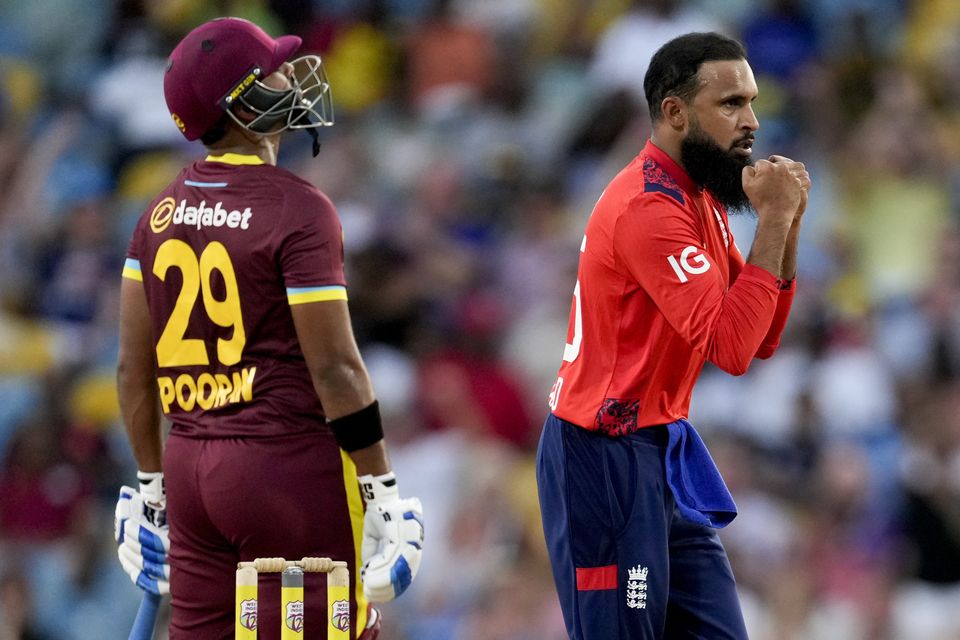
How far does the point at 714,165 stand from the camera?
4469 mm

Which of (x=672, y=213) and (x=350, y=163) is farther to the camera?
(x=350, y=163)

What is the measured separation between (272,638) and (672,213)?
1.65m

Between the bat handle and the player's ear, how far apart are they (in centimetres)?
215

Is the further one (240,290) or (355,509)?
(355,509)

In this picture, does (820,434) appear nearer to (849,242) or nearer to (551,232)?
(849,242)

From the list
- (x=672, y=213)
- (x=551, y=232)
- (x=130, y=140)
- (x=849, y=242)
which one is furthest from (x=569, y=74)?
(x=672, y=213)

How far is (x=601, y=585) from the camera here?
14.3ft

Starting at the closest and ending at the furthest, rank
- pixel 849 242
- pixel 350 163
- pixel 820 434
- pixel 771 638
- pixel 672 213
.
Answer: pixel 672 213, pixel 771 638, pixel 820 434, pixel 849 242, pixel 350 163

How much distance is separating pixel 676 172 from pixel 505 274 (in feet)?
16.0

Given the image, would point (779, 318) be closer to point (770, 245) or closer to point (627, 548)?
point (770, 245)

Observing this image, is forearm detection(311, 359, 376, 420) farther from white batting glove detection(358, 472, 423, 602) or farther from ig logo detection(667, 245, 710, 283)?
ig logo detection(667, 245, 710, 283)

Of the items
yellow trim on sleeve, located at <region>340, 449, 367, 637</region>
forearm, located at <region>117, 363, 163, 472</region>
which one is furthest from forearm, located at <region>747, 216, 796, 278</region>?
forearm, located at <region>117, 363, 163, 472</region>

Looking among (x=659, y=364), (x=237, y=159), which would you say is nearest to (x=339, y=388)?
(x=237, y=159)

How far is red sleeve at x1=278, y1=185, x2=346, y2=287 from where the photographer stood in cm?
442
